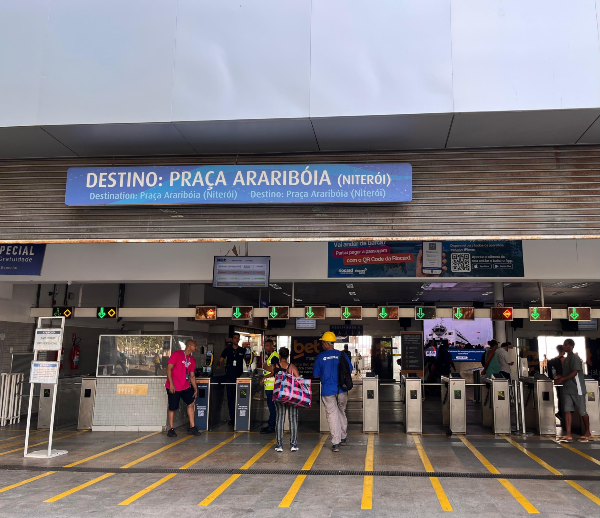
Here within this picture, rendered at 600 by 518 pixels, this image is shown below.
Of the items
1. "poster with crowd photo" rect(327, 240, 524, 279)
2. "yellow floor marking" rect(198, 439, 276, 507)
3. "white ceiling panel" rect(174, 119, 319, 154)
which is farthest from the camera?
"poster with crowd photo" rect(327, 240, 524, 279)

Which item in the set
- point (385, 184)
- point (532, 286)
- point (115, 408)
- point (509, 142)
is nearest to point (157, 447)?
point (115, 408)

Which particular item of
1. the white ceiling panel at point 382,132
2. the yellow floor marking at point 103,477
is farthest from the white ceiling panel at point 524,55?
the yellow floor marking at point 103,477

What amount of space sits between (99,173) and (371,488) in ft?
15.8

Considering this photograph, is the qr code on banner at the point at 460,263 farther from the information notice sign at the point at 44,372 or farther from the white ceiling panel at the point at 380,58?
the information notice sign at the point at 44,372

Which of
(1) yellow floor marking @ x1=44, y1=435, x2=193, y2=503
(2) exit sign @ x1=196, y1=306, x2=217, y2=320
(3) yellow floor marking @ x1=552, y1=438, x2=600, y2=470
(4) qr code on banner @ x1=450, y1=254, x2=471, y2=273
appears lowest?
(1) yellow floor marking @ x1=44, y1=435, x2=193, y2=503

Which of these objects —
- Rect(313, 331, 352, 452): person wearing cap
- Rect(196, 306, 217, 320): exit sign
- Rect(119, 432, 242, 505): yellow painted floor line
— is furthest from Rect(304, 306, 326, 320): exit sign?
Rect(119, 432, 242, 505): yellow painted floor line

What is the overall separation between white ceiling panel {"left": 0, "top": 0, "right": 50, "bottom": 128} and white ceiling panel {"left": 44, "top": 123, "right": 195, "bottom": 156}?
0.42 meters

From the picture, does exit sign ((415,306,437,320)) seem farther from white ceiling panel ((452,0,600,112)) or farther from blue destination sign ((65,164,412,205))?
white ceiling panel ((452,0,600,112))

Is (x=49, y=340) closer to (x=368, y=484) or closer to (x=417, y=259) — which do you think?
(x=368, y=484)

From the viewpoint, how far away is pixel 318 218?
629 cm

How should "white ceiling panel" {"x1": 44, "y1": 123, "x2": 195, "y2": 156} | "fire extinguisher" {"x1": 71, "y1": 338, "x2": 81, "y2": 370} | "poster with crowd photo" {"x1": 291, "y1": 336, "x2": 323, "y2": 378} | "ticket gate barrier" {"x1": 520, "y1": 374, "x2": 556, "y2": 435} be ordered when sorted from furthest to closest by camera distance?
"poster with crowd photo" {"x1": 291, "y1": 336, "x2": 323, "y2": 378} → "fire extinguisher" {"x1": 71, "y1": 338, "x2": 81, "y2": 370} → "ticket gate barrier" {"x1": 520, "y1": 374, "x2": 556, "y2": 435} → "white ceiling panel" {"x1": 44, "y1": 123, "x2": 195, "y2": 156}

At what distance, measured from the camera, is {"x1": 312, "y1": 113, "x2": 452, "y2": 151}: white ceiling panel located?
18.9 ft

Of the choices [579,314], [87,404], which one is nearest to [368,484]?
[87,404]

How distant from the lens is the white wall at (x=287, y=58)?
5598 millimetres
